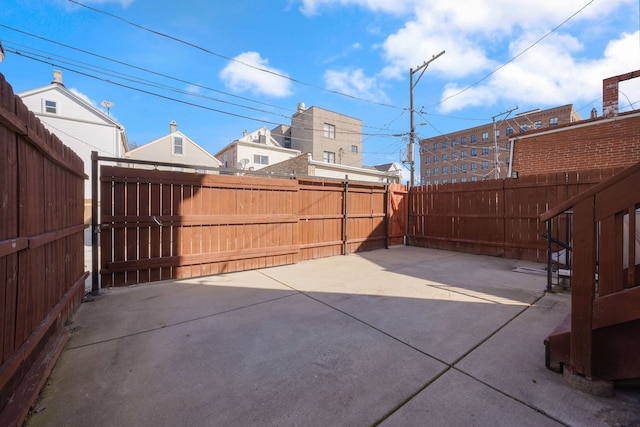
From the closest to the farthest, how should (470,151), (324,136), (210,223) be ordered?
(210,223) < (324,136) < (470,151)

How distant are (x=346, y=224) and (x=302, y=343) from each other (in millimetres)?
4995

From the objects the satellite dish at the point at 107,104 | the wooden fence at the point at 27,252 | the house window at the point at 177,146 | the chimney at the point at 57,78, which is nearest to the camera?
the wooden fence at the point at 27,252

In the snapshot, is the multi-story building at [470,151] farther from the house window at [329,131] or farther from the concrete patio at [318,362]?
the concrete patio at [318,362]

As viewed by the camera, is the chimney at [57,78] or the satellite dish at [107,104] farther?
the satellite dish at [107,104]

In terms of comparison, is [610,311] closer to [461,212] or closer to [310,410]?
[310,410]

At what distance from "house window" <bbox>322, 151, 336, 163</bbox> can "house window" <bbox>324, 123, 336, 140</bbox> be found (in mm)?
1524

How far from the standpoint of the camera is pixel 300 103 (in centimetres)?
2600

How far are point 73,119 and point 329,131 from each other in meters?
18.7

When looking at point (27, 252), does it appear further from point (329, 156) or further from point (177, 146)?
point (329, 156)

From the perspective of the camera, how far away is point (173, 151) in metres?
20.7

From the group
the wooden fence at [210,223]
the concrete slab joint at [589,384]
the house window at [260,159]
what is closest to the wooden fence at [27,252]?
the wooden fence at [210,223]

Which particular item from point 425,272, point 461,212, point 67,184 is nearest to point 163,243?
point 67,184

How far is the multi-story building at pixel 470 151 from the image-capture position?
3734cm

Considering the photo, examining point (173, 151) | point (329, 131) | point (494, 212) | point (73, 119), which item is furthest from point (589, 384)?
point (329, 131)
